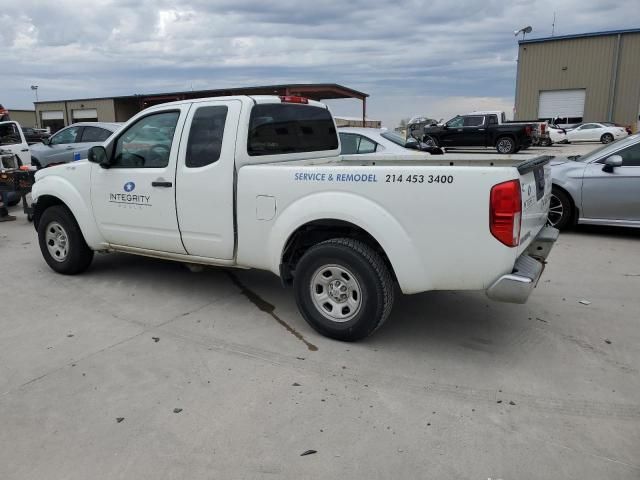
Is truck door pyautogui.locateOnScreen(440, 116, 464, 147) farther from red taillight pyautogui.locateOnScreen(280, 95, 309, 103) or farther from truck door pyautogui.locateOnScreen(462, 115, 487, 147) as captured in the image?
red taillight pyautogui.locateOnScreen(280, 95, 309, 103)

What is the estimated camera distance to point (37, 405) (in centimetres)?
331

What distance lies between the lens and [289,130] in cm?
504

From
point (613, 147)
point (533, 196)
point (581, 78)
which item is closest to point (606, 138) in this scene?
point (581, 78)

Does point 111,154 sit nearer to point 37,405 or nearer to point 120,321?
point 120,321

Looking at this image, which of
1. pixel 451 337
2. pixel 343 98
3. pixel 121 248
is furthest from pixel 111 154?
pixel 343 98

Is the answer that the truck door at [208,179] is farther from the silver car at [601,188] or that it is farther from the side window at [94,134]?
the side window at [94,134]

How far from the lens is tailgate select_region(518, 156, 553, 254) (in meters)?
3.61

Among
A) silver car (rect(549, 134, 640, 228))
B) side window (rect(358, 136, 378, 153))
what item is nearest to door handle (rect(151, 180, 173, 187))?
side window (rect(358, 136, 378, 153))

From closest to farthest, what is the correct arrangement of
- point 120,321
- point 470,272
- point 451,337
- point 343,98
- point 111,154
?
point 470,272
point 451,337
point 120,321
point 111,154
point 343,98

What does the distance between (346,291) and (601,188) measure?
517cm

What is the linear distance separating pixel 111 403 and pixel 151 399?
240 millimetres

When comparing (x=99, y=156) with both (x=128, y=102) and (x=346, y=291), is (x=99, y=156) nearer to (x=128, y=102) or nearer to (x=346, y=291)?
(x=346, y=291)

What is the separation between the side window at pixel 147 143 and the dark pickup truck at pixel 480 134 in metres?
18.7

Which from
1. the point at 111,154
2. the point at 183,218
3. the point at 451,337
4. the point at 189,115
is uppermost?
the point at 189,115
